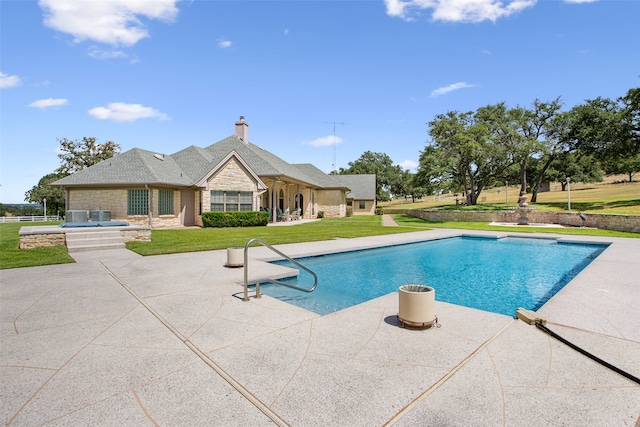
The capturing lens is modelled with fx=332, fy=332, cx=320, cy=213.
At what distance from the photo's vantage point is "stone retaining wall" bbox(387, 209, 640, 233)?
19469 millimetres

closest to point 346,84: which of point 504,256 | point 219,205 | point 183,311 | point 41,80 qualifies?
point 219,205

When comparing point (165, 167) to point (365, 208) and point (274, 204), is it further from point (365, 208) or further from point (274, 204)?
point (365, 208)

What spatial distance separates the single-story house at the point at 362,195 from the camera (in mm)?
45250

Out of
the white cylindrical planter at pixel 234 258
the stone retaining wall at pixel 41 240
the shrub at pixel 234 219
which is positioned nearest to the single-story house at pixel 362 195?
the shrub at pixel 234 219

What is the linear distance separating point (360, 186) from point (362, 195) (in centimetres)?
181

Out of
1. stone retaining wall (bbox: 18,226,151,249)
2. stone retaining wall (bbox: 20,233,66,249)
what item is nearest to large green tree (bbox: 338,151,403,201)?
stone retaining wall (bbox: 18,226,151,249)

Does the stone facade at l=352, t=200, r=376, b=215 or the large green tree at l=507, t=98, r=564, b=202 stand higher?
the large green tree at l=507, t=98, r=564, b=202

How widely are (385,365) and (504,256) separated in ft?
38.0

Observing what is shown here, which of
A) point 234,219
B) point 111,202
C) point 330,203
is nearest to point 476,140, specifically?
point 330,203

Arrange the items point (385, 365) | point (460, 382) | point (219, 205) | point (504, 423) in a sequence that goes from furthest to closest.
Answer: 1. point (219, 205)
2. point (385, 365)
3. point (460, 382)
4. point (504, 423)

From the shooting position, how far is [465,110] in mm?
40125

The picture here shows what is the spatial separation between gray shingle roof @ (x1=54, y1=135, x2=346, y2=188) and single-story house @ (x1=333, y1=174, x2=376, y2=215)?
16.2 metres

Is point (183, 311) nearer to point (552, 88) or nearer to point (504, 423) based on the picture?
point (504, 423)

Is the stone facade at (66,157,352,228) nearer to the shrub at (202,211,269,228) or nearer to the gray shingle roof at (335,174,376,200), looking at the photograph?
the shrub at (202,211,269,228)
